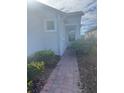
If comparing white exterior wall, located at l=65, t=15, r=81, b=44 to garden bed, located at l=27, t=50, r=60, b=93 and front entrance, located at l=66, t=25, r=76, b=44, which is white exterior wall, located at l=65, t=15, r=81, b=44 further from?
garden bed, located at l=27, t=50, r=60, b=93

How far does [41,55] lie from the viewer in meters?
1.72

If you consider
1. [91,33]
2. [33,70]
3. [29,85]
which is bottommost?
[29,85]

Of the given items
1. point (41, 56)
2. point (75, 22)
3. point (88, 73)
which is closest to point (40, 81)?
point (41, 56)

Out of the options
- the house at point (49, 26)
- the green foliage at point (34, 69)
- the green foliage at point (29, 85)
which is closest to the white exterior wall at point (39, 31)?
the house at point (49, 26)

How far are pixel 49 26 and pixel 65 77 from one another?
406 millimetres

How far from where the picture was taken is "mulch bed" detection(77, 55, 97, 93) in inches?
65.2

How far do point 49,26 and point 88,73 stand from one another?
18.2 inches

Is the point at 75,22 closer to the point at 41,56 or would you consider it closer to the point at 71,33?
the point at 71,33

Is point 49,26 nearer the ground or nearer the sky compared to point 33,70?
nearer the sky

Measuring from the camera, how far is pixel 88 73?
169 cm
